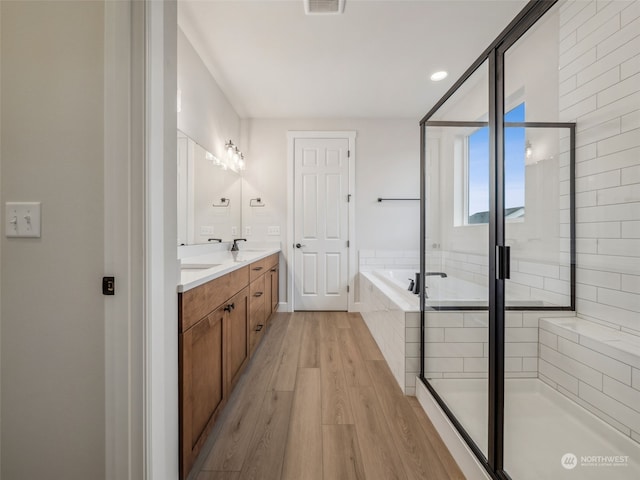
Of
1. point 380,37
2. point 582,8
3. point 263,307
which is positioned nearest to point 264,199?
point 263,307

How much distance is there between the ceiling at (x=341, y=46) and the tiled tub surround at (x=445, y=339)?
1.83 m

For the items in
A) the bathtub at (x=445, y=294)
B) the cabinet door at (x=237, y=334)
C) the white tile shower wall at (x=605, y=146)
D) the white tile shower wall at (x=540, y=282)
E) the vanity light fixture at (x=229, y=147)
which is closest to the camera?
the white tile shower wall at (x=605, y=146)

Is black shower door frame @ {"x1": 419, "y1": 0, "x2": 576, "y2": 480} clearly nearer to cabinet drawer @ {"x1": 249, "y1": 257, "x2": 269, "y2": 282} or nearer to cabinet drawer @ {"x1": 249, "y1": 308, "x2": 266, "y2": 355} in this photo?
cabinet drawer @ {"x1": 249, "y1": 308, "x2": 266, "y2": 355}

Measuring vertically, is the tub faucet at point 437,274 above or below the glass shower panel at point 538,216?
below

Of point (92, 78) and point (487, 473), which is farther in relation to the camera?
point (487, 473)

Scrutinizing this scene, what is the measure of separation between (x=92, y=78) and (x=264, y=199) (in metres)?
2.94

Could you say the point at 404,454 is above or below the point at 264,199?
below

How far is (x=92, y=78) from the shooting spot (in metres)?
0.86

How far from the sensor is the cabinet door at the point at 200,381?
1104 millimetres

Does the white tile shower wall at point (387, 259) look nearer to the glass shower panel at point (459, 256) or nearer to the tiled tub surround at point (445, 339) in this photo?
the tiled tub surround at point (445, 339)

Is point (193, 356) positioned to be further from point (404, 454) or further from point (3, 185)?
point (404, 454)

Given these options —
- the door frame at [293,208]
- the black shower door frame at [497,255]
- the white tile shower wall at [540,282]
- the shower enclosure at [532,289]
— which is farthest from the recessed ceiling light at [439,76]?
the white tile shower wall at [540,282]

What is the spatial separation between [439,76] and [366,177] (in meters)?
1.37

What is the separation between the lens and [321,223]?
3.79 meters
